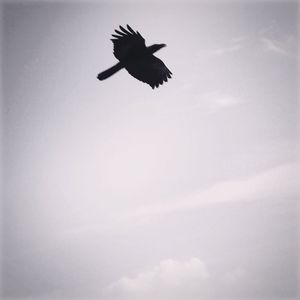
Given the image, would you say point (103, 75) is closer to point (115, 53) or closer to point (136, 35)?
point (115, 53)

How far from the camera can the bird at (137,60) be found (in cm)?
909

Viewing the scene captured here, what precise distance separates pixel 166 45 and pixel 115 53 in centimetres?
141

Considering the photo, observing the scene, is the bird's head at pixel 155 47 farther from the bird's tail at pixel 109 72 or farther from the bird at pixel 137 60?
the bird's tail at pixel 109 72

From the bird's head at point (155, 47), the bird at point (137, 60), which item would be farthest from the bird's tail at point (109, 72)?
the bird's head at point (155, 47)

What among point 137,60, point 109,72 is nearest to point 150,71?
point 137,60

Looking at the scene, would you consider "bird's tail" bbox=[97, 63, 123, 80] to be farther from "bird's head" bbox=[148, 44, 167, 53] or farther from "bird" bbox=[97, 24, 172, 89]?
"bird's head" bbox=[148, 44, 167, 53]

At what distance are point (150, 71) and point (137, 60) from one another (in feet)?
1.62

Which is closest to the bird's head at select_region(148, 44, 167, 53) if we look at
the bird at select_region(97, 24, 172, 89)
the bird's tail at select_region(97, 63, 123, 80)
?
the bird at select_region(97, 24, 172, 89)

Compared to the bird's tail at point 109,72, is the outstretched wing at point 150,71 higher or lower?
higher

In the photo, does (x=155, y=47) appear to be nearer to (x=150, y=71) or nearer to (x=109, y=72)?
(x=150, y=71)

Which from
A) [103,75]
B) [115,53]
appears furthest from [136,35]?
[103,75]

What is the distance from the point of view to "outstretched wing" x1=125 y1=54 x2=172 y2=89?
→ 978cm

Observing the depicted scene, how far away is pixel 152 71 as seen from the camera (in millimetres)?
9891

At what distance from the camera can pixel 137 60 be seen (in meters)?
9.71
